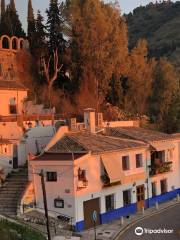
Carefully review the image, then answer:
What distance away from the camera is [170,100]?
6325 cm

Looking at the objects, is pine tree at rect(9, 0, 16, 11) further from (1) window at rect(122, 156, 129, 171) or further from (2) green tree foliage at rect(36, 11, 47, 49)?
(1) window at rect(122, 156, 129, 171)

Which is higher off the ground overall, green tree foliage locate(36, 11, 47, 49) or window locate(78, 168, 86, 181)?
green tree foliage locate(36, 11, 47, 49)

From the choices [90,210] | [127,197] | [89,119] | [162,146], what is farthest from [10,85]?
[90,210]

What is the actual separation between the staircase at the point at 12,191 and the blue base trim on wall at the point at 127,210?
462 centimetres

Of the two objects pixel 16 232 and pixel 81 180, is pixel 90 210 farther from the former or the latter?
pixel 16 232

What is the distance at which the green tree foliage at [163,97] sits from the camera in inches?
2448

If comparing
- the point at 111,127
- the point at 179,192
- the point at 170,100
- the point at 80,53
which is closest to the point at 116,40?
the point at 80,53

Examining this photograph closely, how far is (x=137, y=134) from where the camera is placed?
4544 cm

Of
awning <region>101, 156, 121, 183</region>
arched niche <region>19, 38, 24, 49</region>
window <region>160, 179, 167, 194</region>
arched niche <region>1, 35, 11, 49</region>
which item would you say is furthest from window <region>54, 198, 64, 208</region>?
arched niche <region>19, 38, 24, 49</region>

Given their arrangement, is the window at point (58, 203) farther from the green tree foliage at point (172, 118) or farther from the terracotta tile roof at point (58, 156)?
the green tree foliage at point (172, 118)

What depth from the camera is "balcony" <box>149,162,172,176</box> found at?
142 ft

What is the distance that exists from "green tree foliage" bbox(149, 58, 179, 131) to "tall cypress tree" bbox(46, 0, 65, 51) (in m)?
13.2

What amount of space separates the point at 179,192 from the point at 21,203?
19.0 m

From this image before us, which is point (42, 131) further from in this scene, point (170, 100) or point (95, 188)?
point (170, 100)
